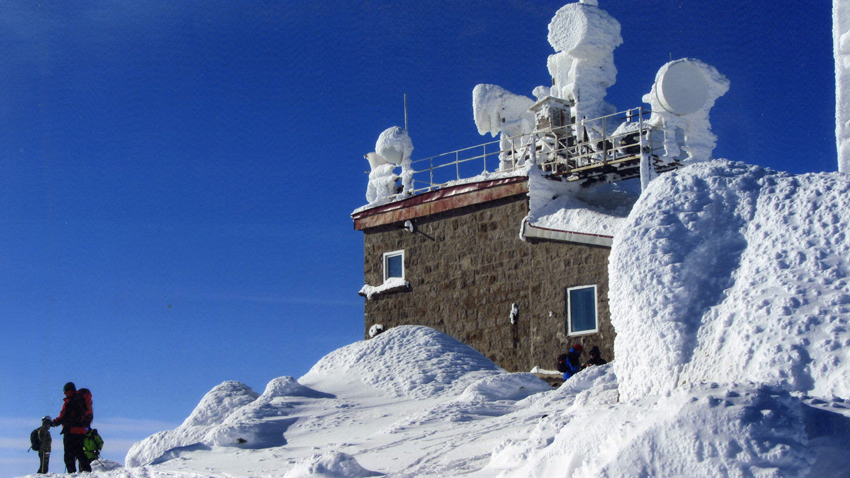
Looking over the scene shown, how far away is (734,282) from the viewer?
651 cm

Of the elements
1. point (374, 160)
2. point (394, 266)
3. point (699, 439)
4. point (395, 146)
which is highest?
point (395, 146)

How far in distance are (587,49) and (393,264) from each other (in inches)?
230

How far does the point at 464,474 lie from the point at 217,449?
441cm

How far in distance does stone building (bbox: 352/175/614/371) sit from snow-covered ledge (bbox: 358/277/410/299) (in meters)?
0.02

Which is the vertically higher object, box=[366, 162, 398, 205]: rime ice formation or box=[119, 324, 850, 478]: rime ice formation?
box=[366, 162, 398, 205]: rime ice formation

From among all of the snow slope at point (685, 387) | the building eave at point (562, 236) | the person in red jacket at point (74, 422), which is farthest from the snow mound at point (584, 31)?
the person in red jacket at point (74, 422)

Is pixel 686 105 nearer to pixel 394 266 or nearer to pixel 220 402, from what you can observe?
pixel 394 266

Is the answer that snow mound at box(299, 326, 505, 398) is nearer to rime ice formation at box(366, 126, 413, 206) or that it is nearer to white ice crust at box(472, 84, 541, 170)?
rime ice formation at box(366, 126, 413, 206)

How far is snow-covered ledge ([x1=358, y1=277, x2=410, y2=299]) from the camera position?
56.7 feet

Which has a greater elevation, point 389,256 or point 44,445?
point 389,256

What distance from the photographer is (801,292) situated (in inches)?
237

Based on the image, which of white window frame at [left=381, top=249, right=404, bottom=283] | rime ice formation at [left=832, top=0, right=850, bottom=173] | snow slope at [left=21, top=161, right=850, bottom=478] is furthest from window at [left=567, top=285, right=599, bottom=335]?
rime ice formation at [left=832, top=0, right=850, bottom=173]

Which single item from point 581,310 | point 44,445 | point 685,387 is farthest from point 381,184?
point 685,387

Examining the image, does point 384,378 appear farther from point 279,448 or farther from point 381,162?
point 381,162
